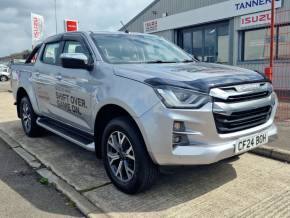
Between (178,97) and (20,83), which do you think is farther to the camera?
(20,83)

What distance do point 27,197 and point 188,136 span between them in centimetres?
194

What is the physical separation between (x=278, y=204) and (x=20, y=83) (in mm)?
4960

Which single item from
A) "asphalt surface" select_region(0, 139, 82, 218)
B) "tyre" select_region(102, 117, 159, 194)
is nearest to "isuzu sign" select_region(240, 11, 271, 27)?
"tyre" select_region(102, 117, 159, 194)

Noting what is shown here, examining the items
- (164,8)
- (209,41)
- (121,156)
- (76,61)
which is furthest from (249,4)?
(121,156)

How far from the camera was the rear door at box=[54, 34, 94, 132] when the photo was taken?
3.99m

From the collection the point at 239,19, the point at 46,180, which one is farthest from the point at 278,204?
the point at 239,19

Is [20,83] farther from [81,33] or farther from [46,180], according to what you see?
[46,180]

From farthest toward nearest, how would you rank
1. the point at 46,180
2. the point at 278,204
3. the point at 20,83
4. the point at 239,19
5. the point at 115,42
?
the point at 239,19 < the point at 20,83 < the point at 115,42 < the point at 46,180 < the point at 278,204

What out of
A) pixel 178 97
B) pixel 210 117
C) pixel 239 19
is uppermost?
pixel 239 19

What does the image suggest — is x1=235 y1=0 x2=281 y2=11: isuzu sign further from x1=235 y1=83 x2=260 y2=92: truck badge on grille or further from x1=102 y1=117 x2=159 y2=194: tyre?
x1=102 y1=117 x2=159 y2=194: tyre

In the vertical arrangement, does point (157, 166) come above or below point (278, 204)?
above

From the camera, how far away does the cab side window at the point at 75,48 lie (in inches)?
168

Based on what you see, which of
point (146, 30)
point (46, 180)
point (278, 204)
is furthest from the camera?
point (146, 30)

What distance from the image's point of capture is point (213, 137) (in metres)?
3.05
